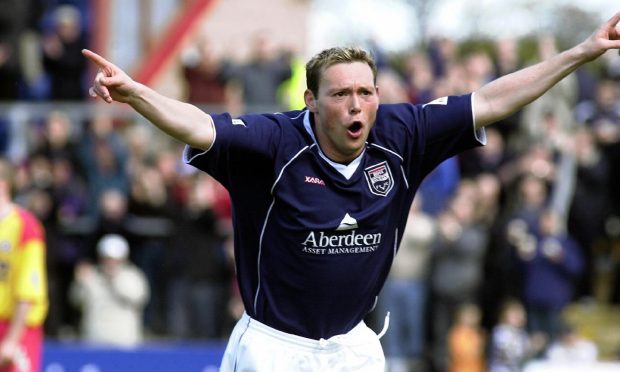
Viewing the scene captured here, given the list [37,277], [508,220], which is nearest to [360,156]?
[37,277]

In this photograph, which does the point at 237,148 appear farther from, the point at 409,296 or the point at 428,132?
the point at 409,296

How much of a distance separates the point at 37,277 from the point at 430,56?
350 inches

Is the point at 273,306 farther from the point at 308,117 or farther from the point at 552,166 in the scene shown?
the point at 552,166

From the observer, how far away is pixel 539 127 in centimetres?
1692

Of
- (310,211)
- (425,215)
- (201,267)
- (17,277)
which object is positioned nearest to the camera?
(310,211)

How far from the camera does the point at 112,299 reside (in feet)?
50.4

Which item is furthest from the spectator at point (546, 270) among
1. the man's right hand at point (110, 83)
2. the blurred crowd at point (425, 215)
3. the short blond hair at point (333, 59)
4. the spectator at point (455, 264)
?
the man's right hand at point (110, 83)

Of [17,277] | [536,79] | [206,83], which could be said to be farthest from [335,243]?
[206,83]

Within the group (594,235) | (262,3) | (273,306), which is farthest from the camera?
(262,3)

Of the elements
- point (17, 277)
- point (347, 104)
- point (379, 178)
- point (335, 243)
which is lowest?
point (17, 277)

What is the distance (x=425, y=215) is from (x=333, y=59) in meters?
9.46

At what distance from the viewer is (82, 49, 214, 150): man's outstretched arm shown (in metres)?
6.09

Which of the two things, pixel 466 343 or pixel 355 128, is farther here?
pixel 466 343

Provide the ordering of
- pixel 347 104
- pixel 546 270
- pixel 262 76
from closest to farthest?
1. pixel 347 104
2. pixel 546 270
3. pixel 262 76
